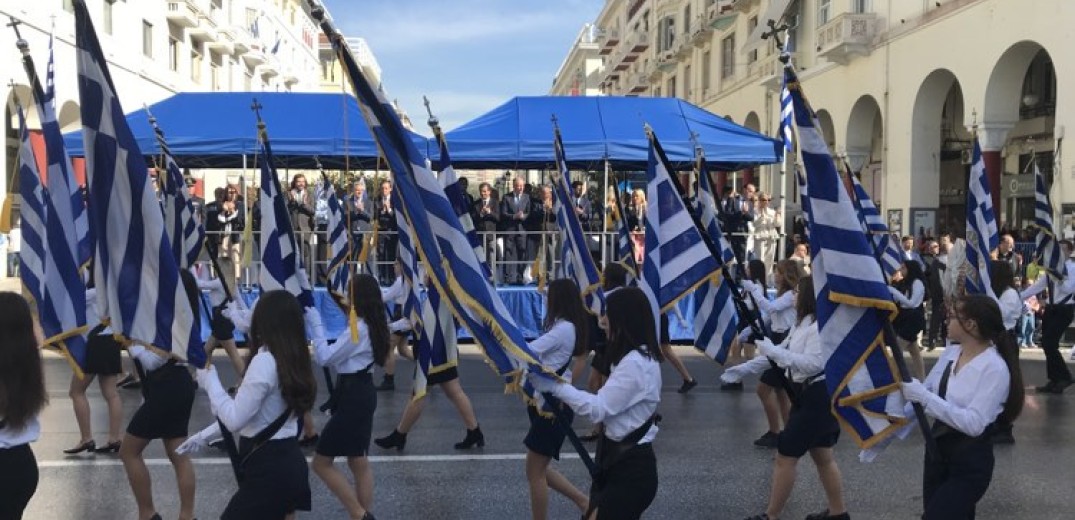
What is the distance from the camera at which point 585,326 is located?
22.1 feet

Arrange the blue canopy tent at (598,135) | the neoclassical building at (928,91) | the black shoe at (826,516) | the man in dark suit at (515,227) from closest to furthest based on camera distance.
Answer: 1. the black shoe at (826,516)
2. the blue canopy tent at (598,135)
3. the man in dark suit at (515,227)
4. the neoclassical building at (928,91)

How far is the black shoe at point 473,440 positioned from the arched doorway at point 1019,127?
15.3 metres

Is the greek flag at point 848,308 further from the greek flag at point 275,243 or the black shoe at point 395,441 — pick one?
the greek flag at point 275,243

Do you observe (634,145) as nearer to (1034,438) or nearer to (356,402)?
(1034,438)

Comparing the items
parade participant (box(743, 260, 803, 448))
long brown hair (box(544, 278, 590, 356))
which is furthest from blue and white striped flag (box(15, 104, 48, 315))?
parade participant (box(743, 260, 803, 448))

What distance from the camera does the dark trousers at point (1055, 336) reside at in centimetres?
1087

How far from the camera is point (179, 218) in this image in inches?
449

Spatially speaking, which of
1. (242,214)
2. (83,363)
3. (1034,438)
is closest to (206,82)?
(242,214)

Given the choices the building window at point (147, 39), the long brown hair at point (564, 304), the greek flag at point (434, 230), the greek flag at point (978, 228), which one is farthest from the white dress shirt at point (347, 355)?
the building window at point (147, 39)

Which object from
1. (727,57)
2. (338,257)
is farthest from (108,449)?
(727,57)

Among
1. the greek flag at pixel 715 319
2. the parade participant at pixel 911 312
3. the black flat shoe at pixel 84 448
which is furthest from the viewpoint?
the parade participant at pixel 911 312

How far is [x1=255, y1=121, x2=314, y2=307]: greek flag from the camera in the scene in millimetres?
8575

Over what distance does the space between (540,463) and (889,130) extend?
21330 millimetres

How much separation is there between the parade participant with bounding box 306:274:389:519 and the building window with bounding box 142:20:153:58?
28.6 meters
